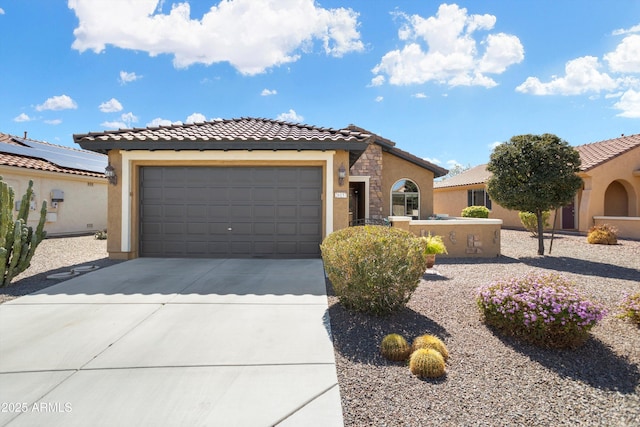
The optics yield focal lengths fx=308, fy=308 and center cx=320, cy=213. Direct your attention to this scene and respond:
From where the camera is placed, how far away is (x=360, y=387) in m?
3.00

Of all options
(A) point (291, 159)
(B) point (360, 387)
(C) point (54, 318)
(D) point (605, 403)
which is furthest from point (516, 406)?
(A) point (291, 159)

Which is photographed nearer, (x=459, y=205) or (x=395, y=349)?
(x=395, y=349)

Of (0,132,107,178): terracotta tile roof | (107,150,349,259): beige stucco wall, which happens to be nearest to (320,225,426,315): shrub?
(107,150,349,259): beige stucco wall

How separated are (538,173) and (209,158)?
424 inches

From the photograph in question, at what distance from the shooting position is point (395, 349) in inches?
140

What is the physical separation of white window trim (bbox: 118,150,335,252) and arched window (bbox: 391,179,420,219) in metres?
8.41

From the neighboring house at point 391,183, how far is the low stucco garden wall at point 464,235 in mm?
5266

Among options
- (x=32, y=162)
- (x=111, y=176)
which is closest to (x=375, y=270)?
(x=111, y=176)

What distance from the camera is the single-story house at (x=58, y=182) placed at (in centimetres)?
1416

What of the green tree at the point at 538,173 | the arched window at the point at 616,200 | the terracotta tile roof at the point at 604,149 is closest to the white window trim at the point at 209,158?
the green tree at the point at 538,173

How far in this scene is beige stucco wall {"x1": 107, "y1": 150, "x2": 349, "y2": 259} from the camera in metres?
8.92

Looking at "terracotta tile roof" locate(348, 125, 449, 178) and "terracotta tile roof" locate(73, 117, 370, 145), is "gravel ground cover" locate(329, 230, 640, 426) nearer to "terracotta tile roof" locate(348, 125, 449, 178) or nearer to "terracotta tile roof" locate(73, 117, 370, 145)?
"terracotta tile roof" locate(73, 117, 370, 145)

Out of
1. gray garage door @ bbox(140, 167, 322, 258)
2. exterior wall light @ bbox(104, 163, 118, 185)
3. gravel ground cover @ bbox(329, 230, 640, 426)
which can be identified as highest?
exterior wall light @ bbox(104, 163, 118, 185)

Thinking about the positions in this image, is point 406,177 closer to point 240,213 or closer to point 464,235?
point 464,235
